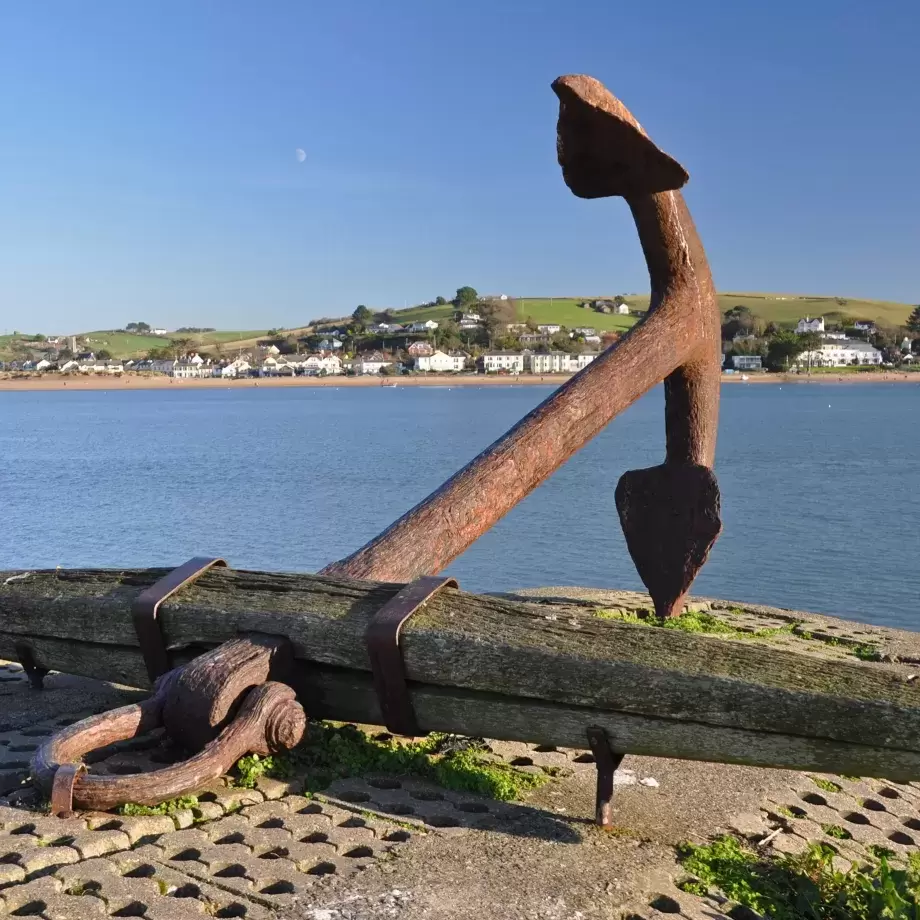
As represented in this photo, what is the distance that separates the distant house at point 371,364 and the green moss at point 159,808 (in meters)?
155

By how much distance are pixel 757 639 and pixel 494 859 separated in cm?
431

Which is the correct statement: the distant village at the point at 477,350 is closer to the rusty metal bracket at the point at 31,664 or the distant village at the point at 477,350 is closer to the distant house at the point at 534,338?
the distant house at the point at 534,338

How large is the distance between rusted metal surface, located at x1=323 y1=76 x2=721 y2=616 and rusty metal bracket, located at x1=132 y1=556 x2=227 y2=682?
67cm

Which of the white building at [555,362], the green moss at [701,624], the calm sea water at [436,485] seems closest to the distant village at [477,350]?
the white building at [555,362]

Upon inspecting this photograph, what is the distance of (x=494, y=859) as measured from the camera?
11.3 ft

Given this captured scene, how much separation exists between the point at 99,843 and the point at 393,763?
1.22m

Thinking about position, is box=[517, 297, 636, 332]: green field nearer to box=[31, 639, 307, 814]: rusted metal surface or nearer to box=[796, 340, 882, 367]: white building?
box=[796, 340, 882, 367]: white building

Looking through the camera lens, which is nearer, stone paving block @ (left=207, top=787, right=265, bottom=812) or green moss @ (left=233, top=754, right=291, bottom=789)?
stone paving block @ (left=207, top=787, right=265, bottom=812)

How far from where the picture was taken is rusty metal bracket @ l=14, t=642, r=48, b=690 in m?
4.95

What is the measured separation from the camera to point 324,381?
152m

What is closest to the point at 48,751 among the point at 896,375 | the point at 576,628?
the point at 576,628

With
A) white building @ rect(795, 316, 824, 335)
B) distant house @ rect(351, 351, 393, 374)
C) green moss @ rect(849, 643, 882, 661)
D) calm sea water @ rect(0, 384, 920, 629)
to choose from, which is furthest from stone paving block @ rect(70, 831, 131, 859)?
white building @ rect(795, 316, 824, 335)

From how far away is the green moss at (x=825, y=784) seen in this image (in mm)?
4566

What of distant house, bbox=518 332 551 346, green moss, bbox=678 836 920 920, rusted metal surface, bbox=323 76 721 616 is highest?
distant house, bbox=518 332 551 346
